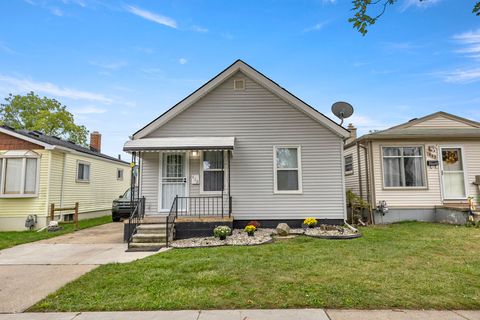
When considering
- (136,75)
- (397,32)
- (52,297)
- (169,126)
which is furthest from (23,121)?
(397,32)

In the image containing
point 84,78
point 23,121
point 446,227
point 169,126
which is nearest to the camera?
point 446,227

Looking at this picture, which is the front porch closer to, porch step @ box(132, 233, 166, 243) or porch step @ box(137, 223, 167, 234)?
porch step @ box(137, 223, 167, 234)

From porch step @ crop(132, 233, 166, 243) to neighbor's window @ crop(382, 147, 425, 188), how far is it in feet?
29.7

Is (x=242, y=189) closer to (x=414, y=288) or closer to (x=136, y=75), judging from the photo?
(x=414, y=288)

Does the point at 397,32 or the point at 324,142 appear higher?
the point at 397,32

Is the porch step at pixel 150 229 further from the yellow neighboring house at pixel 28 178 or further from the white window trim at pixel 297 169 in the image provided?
the yellow neighboring house at pixel 28 178

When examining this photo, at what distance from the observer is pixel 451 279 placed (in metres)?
4.48

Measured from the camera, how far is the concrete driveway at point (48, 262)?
4156 mm

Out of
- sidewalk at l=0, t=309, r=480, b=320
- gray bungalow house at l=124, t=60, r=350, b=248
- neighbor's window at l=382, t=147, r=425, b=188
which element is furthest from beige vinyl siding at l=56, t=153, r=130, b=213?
neighbor's window at l=382, t=147, r=425, b=188

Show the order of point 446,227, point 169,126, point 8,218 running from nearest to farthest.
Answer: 1. point 446,227
2. point 169,126
3. point 8,218

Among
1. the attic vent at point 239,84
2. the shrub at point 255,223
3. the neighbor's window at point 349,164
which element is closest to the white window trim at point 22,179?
the attic vent at point 239,84

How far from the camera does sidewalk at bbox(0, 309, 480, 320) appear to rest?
126 inches

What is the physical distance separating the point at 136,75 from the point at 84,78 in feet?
11.5

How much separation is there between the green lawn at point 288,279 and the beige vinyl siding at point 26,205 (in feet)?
27.5
